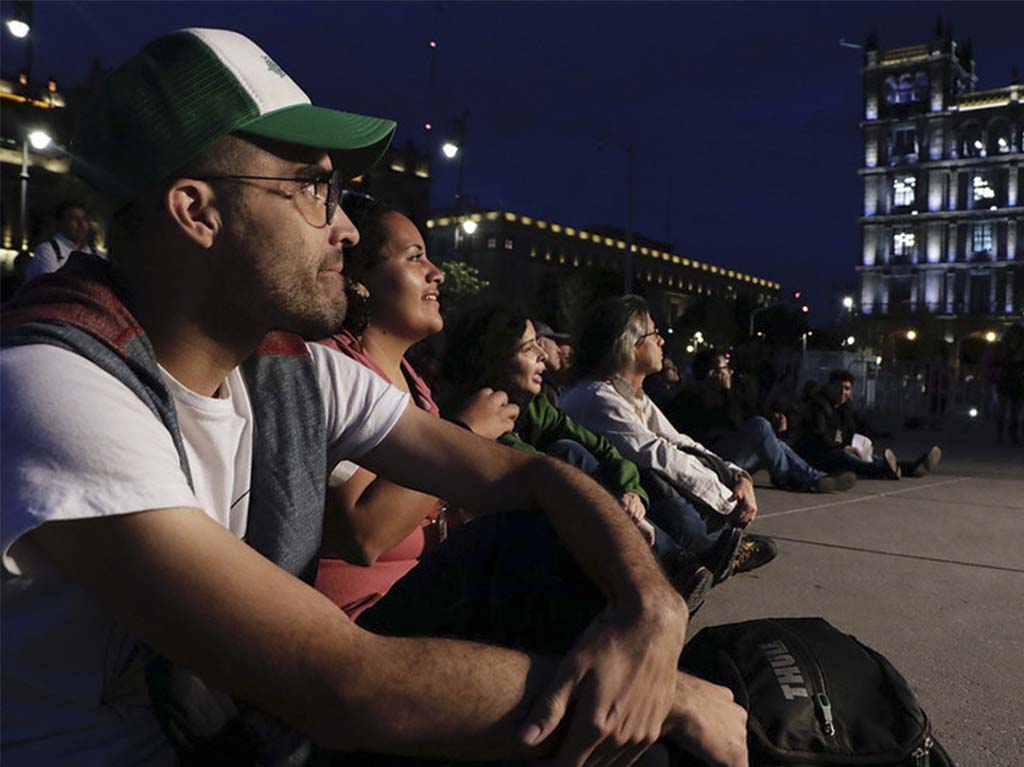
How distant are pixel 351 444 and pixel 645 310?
351 cm

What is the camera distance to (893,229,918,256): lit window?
252ft

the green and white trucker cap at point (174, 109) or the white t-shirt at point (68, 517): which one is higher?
the green and white trucker cap at point (174, 109)

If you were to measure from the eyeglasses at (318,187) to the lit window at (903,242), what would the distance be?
82151 mm

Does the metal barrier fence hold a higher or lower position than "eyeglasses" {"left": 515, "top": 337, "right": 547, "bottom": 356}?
lower

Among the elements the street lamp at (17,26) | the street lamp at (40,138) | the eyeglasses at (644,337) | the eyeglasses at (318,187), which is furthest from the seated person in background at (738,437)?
the street lamp at (17,26)

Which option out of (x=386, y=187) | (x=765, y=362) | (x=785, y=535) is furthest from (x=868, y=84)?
(x=785, y=535)

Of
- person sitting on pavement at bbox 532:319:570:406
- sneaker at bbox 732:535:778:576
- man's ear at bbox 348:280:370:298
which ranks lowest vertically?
sneaker at bbox 732:535:778:576

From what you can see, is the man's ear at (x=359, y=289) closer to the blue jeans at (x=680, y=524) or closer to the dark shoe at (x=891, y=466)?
the blue jeans at (x=680, y=524)

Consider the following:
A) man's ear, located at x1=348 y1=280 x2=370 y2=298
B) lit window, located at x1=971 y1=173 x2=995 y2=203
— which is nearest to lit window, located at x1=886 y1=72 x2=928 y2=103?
lit window, located at x1=971 y1=173 x2=995 y2=203

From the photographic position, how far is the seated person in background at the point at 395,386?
2.27 m

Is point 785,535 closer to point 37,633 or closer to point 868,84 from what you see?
point 37,633

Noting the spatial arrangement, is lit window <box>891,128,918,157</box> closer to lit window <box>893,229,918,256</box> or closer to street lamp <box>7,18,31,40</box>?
lit window <box>893,229,918,256</box>

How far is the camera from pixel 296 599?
1317 millimetres

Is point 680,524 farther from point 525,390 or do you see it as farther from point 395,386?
point 395,386
